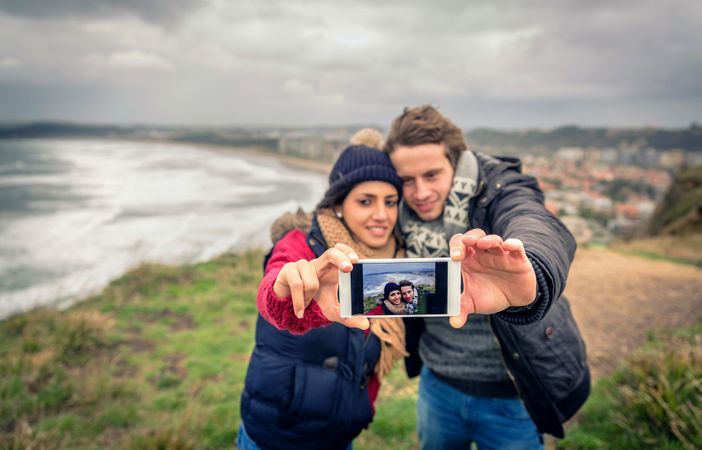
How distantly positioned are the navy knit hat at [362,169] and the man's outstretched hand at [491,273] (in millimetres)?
863

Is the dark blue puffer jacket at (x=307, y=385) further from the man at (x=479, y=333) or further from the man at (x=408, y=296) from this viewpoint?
the man at (x=408, y=296)

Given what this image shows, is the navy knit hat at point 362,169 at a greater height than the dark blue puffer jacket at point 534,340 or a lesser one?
greater

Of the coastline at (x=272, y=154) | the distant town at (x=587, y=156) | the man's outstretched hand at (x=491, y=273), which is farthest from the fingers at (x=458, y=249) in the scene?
the coastline at (x=272, y=154)

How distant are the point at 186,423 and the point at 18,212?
26.1 meters

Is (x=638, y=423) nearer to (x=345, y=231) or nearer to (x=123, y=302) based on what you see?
(x=345, y=231)

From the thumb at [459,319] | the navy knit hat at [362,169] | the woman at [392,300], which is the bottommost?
the thumb at [459,319]

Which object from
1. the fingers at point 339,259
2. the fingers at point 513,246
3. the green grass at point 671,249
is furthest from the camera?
→ the green grass at point 671,249

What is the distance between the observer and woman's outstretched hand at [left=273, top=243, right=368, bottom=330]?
1342 millimetres

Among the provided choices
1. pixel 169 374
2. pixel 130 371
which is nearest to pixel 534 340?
pixel 169 374

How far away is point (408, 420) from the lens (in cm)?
439

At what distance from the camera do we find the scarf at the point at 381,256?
213 cm

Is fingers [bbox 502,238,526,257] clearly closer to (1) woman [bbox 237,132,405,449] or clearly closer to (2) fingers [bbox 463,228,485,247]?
(2) fingers [bbox 463,228,485,247]

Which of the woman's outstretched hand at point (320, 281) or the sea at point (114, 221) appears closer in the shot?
the woman's outstretched hand at point (320, 281)

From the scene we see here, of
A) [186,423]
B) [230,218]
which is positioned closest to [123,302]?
[186,423]
